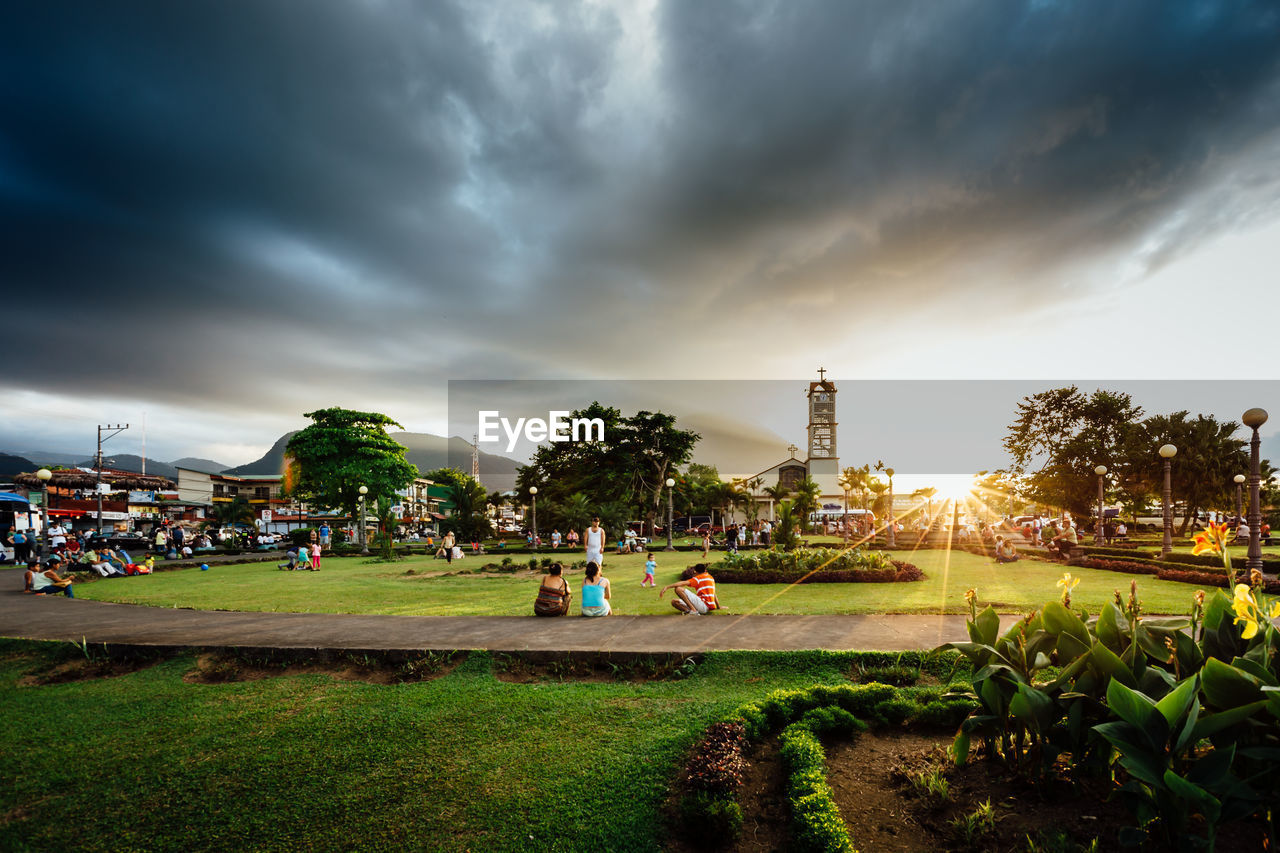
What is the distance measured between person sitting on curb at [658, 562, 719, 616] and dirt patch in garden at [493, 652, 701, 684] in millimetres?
2972

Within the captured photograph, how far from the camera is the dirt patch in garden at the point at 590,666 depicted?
5645mm

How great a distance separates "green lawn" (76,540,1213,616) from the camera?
9891mm

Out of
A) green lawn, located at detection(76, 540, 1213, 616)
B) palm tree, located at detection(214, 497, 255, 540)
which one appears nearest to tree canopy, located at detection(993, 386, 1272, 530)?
green lawn, located at detection(76, 540, 1213, 616)

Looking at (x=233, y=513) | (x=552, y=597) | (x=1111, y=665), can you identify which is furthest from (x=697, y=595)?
(x=233, y=513)

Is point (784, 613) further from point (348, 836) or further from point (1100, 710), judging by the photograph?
point (348, 836)

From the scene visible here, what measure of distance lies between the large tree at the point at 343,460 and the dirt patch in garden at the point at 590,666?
1285 inches

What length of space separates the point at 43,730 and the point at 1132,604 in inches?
301

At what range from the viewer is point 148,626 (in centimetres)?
788

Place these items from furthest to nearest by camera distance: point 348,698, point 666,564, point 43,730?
point 666,564
point 348,698
point 43,730

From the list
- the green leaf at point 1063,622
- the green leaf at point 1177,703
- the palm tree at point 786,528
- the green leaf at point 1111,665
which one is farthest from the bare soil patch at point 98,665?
the palm tree at point 786,528

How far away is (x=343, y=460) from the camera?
34.9 metres

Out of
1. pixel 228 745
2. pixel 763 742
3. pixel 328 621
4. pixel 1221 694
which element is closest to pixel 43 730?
pixel 228 745

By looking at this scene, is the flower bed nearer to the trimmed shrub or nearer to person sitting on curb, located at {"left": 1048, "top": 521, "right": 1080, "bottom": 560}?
person sitting on curb, located at {"left": 1048, "top": 521, "right": 1080, "bottom": 560}

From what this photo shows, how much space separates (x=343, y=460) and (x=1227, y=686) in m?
38.4
